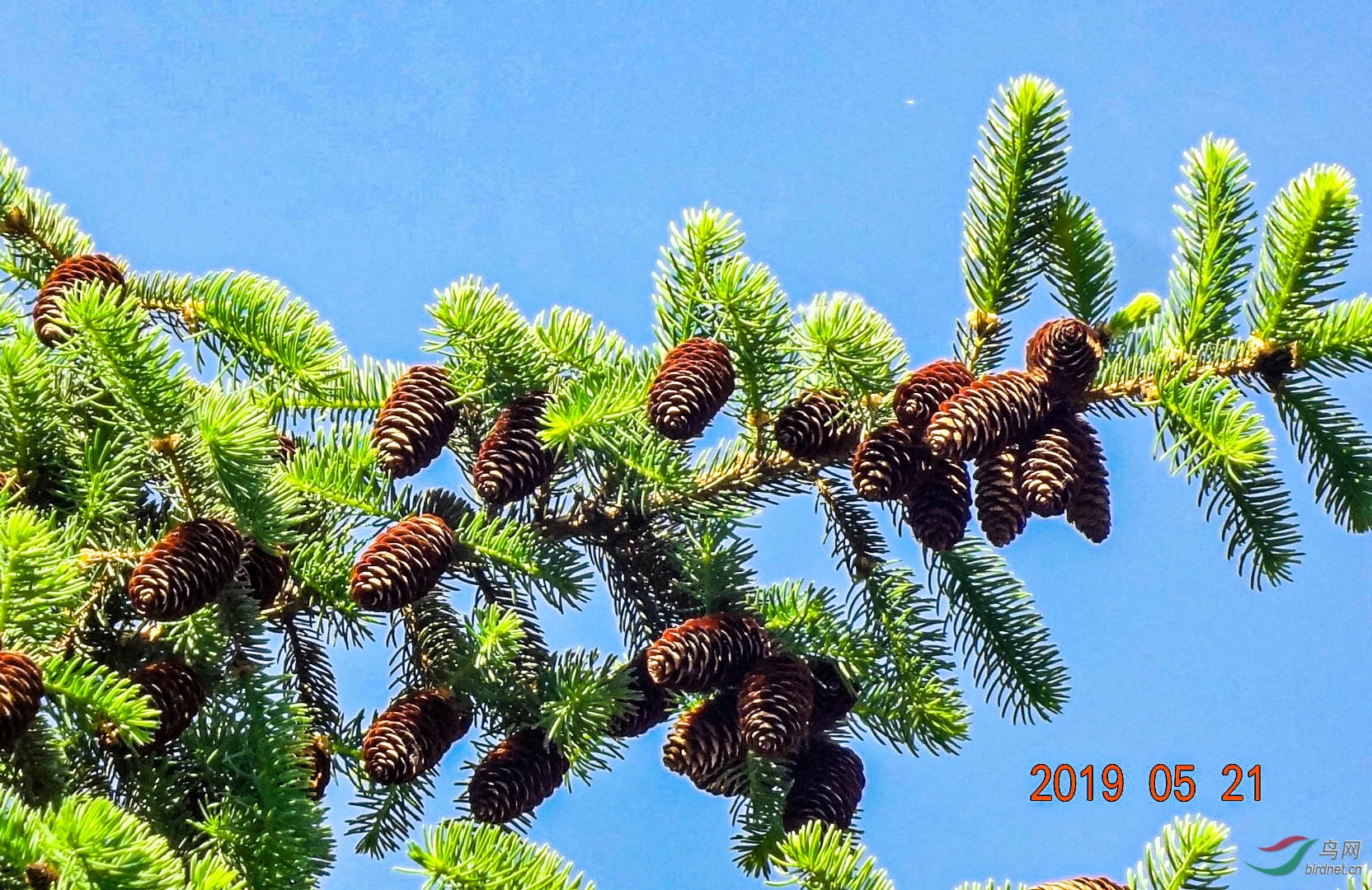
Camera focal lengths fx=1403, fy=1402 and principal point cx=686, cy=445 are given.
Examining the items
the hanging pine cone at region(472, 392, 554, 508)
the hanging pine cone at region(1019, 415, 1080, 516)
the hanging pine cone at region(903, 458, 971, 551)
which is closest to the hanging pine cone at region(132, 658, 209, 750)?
the hanging pine cone at region(472, 392, 554, 508)

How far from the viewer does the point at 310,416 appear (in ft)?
7.02

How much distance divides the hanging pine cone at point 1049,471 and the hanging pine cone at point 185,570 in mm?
1025

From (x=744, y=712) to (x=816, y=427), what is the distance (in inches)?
15.7

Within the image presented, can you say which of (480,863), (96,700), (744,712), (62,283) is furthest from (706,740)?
(62,283)

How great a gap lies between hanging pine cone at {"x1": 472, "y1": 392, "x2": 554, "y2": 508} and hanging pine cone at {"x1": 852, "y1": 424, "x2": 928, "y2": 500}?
0.43 m

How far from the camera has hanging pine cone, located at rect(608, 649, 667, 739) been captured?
1979mm

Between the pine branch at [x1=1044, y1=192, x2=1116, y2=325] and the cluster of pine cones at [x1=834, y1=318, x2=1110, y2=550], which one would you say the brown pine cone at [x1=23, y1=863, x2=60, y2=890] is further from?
the pine branch at [x1=1044, y1=192, x2=1116, y2=325]

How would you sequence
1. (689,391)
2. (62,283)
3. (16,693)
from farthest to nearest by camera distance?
(62,283)
(689,391)
(16,693)

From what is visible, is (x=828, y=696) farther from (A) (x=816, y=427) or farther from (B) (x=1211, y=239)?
(B) (x=1211, y=239)

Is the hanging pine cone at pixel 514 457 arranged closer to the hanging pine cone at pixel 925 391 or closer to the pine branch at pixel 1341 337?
the hanging pine cone at pixel 925 391

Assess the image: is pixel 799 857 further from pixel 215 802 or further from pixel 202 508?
pixel 202 508

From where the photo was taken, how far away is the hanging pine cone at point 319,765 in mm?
1887

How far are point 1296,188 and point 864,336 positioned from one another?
1.92ft

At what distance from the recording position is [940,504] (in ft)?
6.18
